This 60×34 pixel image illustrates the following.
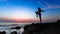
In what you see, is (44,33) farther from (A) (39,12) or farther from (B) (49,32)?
(A) (39,12)

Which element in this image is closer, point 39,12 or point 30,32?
point 30,32

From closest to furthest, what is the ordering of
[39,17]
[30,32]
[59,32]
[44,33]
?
[59,32] < [44,33] < [30,32] < [39,17]

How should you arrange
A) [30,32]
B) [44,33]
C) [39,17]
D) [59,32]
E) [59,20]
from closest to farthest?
[59,32] → [44,33] → [30,32] → [59,20] → [39,17]

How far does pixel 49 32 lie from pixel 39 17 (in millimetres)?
17981

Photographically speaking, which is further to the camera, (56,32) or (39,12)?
(39,12)

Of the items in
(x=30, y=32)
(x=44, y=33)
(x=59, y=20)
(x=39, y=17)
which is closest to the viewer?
(x=44, y=33)

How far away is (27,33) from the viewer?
20109mm

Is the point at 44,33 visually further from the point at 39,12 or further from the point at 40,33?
the point at 39,12

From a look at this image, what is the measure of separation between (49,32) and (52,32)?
0.45m

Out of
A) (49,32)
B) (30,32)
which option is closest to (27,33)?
(30,32)

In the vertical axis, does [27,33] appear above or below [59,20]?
below

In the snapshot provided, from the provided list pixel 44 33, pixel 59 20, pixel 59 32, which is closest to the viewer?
pixel 59 32

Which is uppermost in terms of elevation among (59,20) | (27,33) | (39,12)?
(39,12)

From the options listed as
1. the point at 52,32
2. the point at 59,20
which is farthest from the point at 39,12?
the point at 52,32
